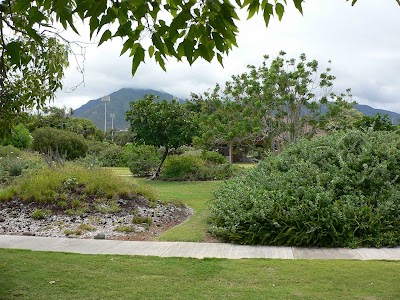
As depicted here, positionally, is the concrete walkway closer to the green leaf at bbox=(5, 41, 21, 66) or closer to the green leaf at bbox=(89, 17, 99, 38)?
the green leaf at bbox=(5, 41, 21, 66)

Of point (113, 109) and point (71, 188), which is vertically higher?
point (113, 109)

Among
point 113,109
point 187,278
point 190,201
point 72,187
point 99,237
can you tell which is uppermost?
point 113,109

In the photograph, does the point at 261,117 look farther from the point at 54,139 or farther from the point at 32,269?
the point at 54,139

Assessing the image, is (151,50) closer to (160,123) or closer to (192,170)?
(160,123)

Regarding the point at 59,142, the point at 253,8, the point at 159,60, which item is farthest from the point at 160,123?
the point at 159,60

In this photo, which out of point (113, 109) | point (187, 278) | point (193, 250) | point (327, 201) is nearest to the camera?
point (187, 278)

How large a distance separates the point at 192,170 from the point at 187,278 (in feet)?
55.1

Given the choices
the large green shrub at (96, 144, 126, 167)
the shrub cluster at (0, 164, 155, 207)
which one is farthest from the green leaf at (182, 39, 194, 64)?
the large green shrub at (96, 144, 126, 167)

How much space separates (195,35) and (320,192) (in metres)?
6.19

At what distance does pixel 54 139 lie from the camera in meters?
30.9

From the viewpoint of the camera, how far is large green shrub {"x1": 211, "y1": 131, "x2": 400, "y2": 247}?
786 centimetres

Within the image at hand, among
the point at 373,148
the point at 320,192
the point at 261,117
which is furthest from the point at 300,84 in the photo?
the point at 320,192

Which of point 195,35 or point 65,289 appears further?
point 65,289

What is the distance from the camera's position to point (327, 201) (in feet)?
27.0
